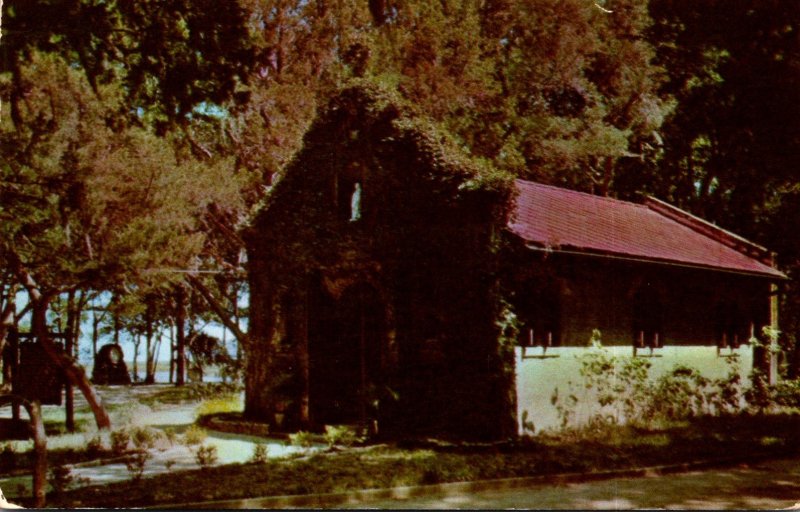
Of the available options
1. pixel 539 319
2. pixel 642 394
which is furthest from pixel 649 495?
pixel 539 319

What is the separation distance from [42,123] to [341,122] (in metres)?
4.10

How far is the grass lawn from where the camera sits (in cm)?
645


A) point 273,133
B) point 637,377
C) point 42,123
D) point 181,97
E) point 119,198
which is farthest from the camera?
point 637,377

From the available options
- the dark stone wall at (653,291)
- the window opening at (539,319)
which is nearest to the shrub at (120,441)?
the window opening at (539,319)

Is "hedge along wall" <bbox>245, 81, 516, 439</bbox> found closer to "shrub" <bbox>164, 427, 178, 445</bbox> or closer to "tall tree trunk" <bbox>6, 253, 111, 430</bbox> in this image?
"shrub" <bbox>164, 427, 178, 445</bbox>

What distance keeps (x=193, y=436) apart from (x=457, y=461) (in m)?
2.90

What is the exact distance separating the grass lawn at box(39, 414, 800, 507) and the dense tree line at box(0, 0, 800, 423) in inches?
40.2

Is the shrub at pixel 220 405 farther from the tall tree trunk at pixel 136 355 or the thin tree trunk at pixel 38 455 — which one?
the thin tree trunk at pixel 38 455

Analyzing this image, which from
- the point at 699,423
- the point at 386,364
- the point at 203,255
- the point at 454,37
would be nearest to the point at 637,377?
the point at 699,423

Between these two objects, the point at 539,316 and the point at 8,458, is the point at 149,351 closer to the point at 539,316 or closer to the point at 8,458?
the point at 8,458

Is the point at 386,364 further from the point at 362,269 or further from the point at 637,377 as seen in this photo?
the point at 637,377

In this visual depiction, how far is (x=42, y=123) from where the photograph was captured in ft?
22.1

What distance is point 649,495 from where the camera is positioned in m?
7.40

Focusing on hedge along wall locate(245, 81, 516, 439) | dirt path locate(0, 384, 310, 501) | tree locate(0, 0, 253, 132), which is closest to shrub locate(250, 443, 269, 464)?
dirt path locate(0, 384, 310, 501)
